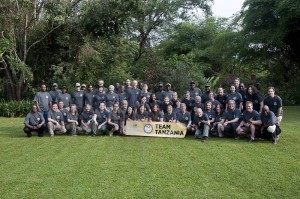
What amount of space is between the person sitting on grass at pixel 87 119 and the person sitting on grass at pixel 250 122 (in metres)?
4.56

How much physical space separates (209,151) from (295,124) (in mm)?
6803

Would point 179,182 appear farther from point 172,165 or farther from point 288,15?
point 288,15

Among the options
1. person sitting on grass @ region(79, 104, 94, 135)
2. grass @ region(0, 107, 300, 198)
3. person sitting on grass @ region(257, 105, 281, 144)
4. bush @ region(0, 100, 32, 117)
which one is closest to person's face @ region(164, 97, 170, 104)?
grass @ region(0, 107, 300, 198)

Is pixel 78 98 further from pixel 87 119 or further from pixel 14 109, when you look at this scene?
pixel 14 109


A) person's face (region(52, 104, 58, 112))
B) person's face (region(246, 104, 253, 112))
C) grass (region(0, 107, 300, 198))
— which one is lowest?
grass (region(0, 107, 300, 198))

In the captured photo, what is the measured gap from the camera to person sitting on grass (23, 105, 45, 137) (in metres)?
11.0

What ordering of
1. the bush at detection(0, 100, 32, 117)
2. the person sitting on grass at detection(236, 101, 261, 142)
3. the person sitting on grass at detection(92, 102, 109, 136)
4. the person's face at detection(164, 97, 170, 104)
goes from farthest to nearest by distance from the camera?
the bush at detection(0, 100, 32, 117) < the person's face at detection(164, 97, 170, 104) < the person sitting on grass at detection(92, 102, 109, 136) < the person sitting on grass at detection(236, 101, 261, 142)

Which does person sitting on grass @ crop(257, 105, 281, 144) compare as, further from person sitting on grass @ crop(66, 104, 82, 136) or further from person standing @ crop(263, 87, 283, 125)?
person sitting on grass @ crop(66, 104, 82, 136)

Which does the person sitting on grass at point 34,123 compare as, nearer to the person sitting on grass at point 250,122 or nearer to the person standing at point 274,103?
the person sitting on grass at point 250,122

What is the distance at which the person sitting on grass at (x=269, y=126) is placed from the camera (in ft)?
31.6

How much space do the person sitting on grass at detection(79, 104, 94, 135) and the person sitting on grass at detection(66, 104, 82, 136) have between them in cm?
16

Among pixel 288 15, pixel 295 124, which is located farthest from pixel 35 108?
Result: pixel 288 15

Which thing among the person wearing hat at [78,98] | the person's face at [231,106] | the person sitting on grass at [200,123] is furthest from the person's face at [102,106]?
the person's face at [231,106]

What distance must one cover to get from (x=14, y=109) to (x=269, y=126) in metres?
12.7
